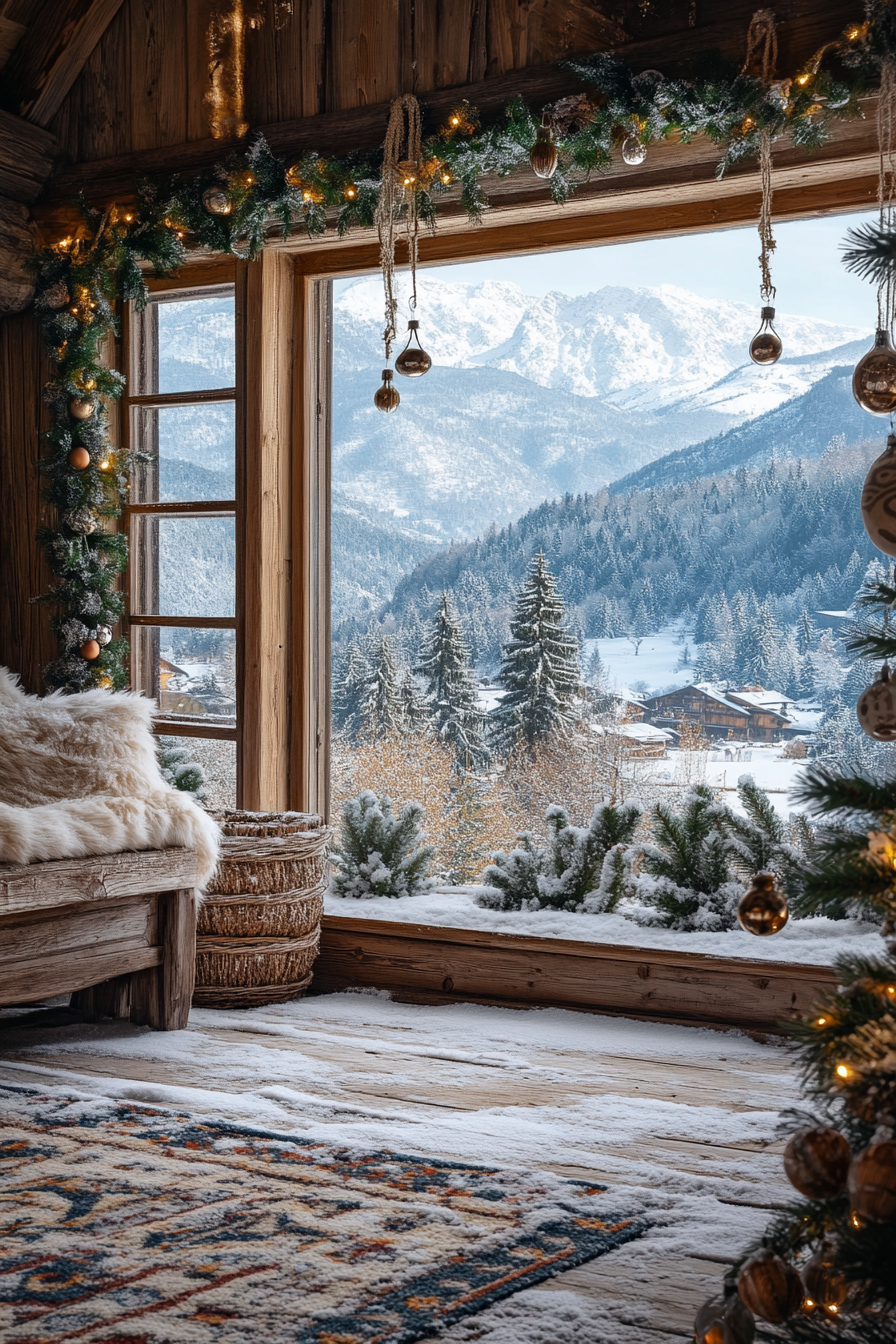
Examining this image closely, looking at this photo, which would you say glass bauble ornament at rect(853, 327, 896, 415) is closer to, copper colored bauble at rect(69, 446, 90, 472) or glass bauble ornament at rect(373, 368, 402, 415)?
glass bauble ornament at rect(373, 368, 402, 415)

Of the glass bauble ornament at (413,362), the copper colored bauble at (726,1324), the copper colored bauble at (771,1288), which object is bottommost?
the copper colored bauble at (726,1324)

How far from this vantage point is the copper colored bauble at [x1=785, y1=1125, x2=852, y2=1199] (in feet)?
4.72

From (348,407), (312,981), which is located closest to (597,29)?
(348,407)

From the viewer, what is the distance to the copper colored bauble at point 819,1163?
4.72 ft

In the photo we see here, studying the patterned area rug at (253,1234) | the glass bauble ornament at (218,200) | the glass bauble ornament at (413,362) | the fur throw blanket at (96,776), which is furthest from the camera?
the glass bauble ornament at (218,200)

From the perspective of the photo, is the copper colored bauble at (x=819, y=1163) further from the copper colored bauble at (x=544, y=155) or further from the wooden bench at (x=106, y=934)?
the copper colored bauble at (x=544, y=155)

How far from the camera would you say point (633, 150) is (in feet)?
10.7

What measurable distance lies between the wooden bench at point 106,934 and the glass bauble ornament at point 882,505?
207 centimetres

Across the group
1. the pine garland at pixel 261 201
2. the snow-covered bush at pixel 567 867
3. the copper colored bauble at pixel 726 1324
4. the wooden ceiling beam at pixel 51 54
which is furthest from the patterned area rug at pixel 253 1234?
the wooden ceiling beam at pixel 51 54

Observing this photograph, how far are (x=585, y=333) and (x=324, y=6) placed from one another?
124 cm

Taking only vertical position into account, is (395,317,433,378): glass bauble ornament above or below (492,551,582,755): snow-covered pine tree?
above

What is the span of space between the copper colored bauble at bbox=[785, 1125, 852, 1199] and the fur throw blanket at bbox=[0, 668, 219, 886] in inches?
83.4

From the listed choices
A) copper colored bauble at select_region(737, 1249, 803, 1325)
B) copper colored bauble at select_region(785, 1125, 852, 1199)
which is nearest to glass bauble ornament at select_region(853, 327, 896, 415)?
copper colored bauble at select_region(785, 1125, 852, 1199)

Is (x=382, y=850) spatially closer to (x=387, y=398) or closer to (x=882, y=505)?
(x=387, y=398)
